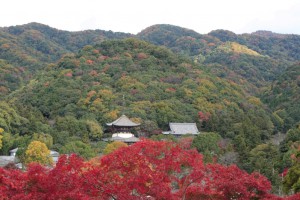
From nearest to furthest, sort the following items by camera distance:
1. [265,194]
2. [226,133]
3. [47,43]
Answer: [265,194]
[226,133]
[47,43]

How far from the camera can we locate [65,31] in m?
112

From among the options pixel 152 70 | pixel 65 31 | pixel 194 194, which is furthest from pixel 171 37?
pixel 194 194

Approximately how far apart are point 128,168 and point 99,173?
752mm

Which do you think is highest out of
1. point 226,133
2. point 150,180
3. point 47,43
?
point 47,43

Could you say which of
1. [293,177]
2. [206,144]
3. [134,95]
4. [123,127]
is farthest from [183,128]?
[293,177]

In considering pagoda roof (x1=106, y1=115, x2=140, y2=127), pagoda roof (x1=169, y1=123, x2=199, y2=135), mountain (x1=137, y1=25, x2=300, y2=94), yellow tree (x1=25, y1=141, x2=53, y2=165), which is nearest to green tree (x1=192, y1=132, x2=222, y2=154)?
pagoda roof (x1=169, y1=123, x2=199, y2=135)

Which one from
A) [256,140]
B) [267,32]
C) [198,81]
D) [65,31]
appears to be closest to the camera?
[256,140]

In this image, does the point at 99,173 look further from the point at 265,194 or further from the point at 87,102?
the point at 87,102

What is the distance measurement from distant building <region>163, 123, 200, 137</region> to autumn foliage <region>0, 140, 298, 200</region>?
74.8 feet

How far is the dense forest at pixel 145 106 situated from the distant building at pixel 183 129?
114 centimetres

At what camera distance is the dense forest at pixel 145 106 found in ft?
93.6

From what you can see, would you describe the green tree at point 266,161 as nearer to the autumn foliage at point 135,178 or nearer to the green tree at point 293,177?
the green tree at point 293,177

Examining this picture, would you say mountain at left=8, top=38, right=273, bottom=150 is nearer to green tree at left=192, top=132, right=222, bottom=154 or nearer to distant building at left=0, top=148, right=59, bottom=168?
distant building at left=0, top=148, right=59, bottom=168

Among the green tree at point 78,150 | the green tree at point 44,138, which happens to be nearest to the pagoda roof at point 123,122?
the green tree at point 44,138
